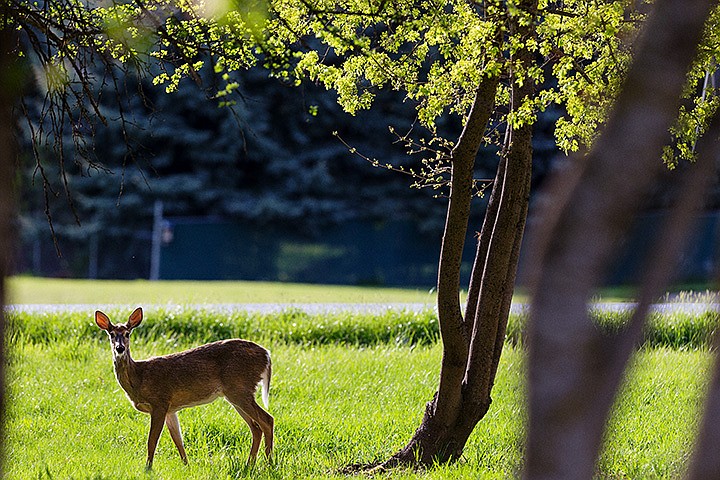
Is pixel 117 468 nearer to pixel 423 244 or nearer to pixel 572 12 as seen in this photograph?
pixel 572 12

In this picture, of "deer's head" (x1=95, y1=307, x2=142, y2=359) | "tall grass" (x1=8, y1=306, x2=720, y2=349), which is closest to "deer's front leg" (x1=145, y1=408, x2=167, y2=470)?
"deer's head" (x1=95, y1=307, x2=142, y2=359)

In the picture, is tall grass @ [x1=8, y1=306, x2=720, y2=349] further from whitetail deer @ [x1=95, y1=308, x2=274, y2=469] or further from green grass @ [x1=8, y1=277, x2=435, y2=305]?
green grass @ [x1=8, y1=277, x2=435, y2=305]

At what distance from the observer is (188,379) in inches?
230

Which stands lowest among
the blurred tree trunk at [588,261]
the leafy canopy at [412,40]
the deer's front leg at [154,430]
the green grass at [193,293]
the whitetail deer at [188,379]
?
the green grass at [193,293]

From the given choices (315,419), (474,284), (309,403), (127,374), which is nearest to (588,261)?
(474,284)

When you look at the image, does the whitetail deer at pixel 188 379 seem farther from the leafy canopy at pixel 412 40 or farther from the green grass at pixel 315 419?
the leafy canopy at pixel 412 40

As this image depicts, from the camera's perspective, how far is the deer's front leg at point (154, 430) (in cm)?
557

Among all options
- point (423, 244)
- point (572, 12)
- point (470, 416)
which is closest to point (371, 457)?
point (470, 416)

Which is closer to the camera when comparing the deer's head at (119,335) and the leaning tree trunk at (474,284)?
the leaning tree trunk at (474,284)

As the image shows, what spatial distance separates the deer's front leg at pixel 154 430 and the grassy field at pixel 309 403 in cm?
10

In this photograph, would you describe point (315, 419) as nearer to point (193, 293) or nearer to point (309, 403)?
point (309, 403)

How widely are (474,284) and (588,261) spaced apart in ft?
11.7

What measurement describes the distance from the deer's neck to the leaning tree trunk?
1.56 m

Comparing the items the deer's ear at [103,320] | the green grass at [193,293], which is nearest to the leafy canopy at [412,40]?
the deer's ear at [103,320]
